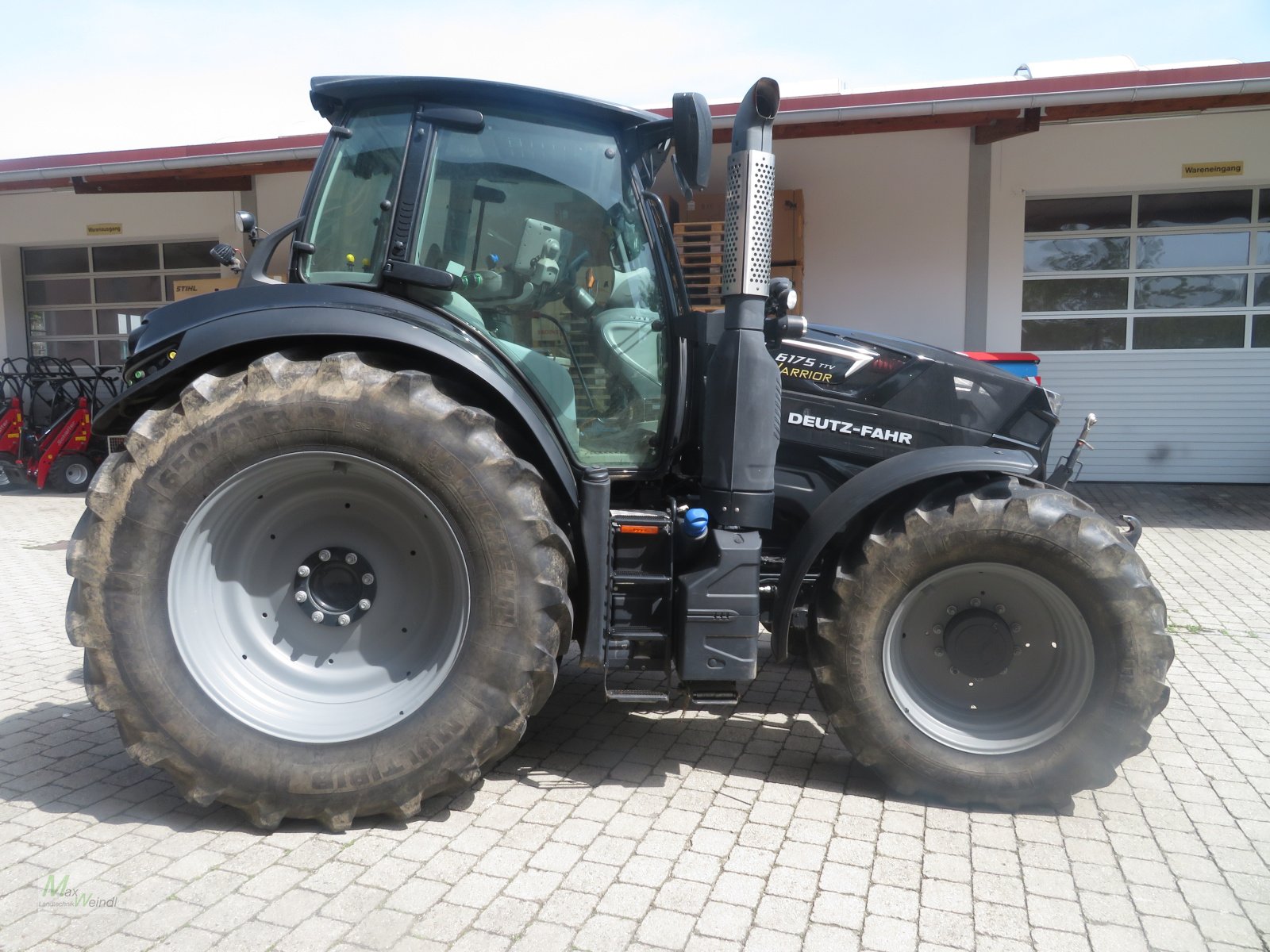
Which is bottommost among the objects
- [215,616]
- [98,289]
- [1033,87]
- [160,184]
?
[215,616]

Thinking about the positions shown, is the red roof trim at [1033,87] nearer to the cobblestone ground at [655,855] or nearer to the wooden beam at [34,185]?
the cobblestone ground at [655,855]

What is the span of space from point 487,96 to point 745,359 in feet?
4.19

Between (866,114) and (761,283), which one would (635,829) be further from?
(866,114)

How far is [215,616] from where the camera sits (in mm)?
3143

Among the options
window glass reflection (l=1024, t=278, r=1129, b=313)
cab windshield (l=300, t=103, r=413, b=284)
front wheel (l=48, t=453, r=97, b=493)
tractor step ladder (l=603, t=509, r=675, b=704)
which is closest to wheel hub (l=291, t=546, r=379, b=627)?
tractor step ladder (l=603, t=509, r=675, b=704)

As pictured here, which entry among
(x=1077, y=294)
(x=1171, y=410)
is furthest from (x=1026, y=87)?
(x=1171, y=410)

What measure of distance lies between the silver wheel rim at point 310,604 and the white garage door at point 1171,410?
9.07 metres

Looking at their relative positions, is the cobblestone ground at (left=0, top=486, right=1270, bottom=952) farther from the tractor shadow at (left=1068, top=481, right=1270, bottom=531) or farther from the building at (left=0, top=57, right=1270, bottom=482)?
the building at (left=0, top=57, right=1270, bottom=482)

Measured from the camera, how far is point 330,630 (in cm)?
325

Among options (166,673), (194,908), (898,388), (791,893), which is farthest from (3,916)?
(898,388)

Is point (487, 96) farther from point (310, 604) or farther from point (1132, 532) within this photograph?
point (1132, 532)

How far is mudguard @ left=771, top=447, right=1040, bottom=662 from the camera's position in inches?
128

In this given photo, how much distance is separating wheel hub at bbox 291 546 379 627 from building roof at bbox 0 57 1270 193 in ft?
22.2

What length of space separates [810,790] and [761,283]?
71.5 inches
